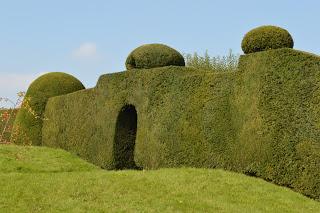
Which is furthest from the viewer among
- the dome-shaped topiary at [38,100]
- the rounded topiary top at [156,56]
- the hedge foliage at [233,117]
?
the dome-shaped topiary at [38,100]

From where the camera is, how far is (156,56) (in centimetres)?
1903

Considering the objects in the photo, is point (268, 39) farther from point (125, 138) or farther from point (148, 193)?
point (125, 138)

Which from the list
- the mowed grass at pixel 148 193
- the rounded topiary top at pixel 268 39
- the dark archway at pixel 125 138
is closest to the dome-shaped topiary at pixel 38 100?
the dark archway at pixel 125 138

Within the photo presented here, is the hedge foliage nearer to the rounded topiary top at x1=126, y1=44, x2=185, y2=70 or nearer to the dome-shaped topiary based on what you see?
the rounded topiary top at x1=126, y1=44, x2=185, y2=70

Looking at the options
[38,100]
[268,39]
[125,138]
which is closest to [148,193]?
[268,39]

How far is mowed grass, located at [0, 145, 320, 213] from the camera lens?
1119cm

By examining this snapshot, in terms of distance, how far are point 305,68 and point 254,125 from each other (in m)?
2.01

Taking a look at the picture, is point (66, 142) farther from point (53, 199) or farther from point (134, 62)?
point (53, 199)

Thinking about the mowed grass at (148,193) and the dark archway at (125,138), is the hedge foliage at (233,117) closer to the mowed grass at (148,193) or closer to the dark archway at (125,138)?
the dark archway at (125,138)

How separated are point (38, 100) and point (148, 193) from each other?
56.3ft

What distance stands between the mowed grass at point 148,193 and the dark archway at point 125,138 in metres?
5.45

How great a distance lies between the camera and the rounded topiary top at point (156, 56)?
1898 centimetres

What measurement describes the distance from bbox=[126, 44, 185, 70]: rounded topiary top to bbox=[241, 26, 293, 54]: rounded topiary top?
4599 millimetres

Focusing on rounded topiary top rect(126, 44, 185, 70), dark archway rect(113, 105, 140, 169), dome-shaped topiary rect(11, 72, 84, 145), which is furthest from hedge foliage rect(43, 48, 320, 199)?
dome-shaped topiary rect(11, 72, 84, 145)
